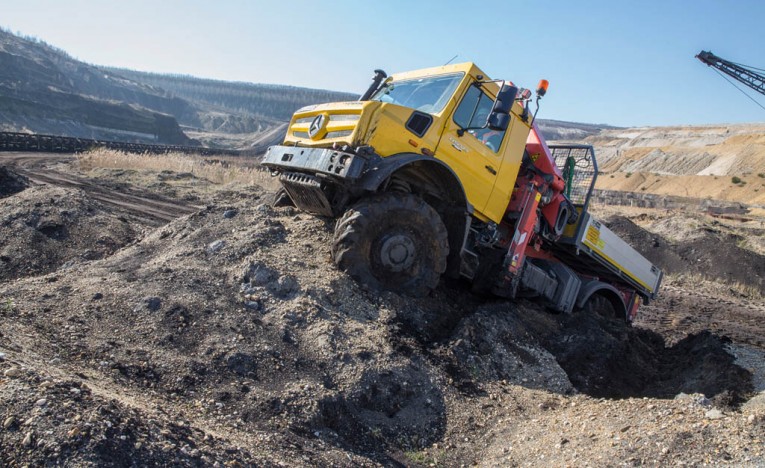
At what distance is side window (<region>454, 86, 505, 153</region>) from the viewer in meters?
7.16

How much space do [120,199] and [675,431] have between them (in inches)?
578

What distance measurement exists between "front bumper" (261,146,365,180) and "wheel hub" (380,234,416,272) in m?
0.90

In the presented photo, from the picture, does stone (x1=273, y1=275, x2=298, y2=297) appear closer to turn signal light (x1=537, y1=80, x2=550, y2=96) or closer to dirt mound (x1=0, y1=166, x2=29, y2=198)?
turn signal light (x1=537, y1=80, x2=550, y2=96)

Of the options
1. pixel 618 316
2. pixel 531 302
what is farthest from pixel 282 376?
pixel 618 316

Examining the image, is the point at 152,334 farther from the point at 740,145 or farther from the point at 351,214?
the point at 740,145

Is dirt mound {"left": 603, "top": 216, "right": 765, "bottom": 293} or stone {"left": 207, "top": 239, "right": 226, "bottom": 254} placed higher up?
dirt mound {"left": 603, "top": 216, "right": 765, "bottom": 293}

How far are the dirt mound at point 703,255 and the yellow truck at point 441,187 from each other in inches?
408

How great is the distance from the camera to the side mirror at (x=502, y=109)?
6734mm

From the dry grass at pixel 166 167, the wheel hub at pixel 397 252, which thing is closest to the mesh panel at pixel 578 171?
the wheel hub at pixel 397 252

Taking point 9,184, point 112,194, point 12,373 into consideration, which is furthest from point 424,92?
point 112,194

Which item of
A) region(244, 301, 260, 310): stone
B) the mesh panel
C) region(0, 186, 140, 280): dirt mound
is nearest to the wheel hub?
region(244, 301, 260, 310): stone

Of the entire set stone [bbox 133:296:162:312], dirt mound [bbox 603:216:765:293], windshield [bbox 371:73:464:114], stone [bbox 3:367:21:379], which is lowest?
stone [bbox 3:367:21:379]

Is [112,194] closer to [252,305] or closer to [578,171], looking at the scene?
[252,305]

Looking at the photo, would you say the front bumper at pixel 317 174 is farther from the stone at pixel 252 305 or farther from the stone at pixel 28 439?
the stone at pixel 28 439
